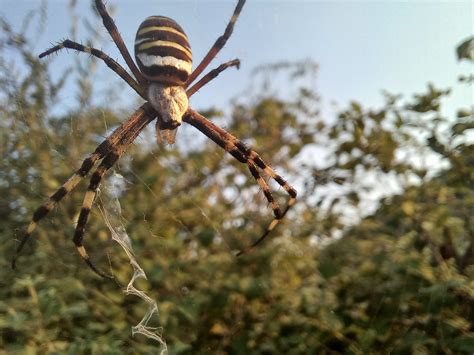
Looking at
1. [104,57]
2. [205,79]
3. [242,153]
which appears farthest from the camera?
[242,153]

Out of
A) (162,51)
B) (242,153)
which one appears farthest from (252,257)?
(162,51)

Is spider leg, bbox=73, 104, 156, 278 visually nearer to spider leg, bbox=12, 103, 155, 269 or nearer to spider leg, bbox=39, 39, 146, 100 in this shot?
spider leg, bbox=12, 103, 155, 269

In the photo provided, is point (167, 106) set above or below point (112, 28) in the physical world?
below

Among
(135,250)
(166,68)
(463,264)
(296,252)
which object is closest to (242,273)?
(296,252)

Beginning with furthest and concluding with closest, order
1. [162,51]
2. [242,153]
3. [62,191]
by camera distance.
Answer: [242,153] → [62,191] → [162,51]

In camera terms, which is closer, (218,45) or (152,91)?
(152,91)

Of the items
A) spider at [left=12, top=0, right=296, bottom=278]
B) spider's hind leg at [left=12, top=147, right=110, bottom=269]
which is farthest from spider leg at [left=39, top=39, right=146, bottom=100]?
spider's hind leg at [left=12, top=147, right=110, bottom=269]

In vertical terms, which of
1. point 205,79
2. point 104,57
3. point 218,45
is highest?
point 218,45

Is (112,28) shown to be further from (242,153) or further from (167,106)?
(242,153)
